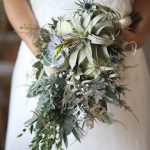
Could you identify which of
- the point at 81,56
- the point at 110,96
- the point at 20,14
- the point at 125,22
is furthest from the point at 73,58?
the point at 20,14

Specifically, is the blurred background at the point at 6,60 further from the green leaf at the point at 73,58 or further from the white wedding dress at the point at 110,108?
the green leaf at the point at 73,58

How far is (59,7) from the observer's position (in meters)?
1.00

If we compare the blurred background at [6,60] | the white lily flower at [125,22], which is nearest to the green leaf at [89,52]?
the white lily flower at [125,22]

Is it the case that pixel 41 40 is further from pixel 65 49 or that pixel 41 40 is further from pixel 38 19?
pixel 38 19

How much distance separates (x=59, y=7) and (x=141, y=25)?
0.26m

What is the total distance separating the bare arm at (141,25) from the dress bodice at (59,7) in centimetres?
5

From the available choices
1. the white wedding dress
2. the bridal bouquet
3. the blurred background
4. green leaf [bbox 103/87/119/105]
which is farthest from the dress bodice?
the blurred background

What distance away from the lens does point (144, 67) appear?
1.17m

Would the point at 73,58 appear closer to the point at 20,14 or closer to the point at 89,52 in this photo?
the point at 89,52

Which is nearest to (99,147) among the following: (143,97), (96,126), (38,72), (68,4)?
(96,126)

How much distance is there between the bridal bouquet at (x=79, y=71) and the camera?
0.76 m

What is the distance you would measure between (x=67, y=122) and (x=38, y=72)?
15 cm

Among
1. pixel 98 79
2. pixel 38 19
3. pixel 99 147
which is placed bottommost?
pixel 99 147

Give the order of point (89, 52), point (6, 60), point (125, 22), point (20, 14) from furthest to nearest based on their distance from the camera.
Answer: point (6, 60) → point (20, 14) → point (125, 22) → point (89, 52)
